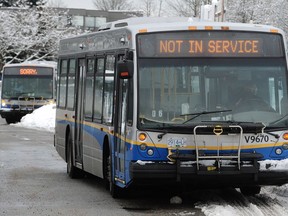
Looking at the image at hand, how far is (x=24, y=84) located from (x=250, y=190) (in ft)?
97.2

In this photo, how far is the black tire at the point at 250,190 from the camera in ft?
44.6

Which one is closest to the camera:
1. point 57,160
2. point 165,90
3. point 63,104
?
point 165,90

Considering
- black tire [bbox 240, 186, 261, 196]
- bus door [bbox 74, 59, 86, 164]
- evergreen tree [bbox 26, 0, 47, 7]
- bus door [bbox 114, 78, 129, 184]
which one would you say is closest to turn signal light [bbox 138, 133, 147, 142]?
bus door [bbox 114, 78, 129, 184]

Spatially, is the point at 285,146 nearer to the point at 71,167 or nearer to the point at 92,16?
the point at 71,167

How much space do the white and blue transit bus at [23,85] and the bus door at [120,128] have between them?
29.6m

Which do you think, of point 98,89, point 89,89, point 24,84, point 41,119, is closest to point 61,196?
point 98,89

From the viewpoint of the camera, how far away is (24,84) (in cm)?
4234

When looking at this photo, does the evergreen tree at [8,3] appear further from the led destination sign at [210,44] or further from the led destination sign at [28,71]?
the led destination sign at [210,44]

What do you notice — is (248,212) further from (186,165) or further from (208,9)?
(208,9)

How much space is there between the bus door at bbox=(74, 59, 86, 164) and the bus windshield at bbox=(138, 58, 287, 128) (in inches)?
150

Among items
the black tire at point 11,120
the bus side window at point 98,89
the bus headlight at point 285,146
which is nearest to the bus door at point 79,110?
the bus side window at point 98,89

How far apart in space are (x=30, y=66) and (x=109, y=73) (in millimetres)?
29161

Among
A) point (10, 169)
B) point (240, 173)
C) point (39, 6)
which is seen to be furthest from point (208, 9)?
point (39, 6)

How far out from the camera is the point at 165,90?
479 inches
